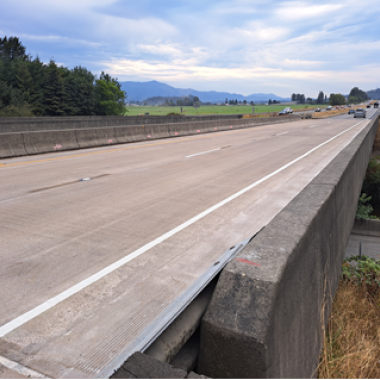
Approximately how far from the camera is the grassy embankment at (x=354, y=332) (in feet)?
9.84

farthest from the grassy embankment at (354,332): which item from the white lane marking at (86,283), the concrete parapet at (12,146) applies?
the concrete parapet at (12,146)

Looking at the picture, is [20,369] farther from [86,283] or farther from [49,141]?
[49,141]

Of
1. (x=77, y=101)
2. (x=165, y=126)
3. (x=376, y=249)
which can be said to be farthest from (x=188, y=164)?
(x=77, y=101)

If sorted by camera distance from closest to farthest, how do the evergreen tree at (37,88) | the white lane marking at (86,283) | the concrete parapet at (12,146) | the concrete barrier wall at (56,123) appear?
the white lane marking at (86,283)
the concrete parapet at (12,146)
the concrete barrier wall at (56,123)
the evergreen tree at (37,88)

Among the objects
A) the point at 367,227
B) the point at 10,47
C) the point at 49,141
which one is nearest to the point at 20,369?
the point at 49,141

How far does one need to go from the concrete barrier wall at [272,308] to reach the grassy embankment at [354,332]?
7.0 inches

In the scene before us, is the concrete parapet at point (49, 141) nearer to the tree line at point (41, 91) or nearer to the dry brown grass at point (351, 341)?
the dry brown grass at point (351, 341)

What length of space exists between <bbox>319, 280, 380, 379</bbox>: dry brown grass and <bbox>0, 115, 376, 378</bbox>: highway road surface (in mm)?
1480

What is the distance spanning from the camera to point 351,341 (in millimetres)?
3553

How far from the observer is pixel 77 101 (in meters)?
70.4

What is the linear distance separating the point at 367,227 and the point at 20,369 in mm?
16473

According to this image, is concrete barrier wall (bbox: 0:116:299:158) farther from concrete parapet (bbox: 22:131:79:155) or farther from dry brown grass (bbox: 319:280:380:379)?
dry brown grass (bbox: 319:280:380:379)

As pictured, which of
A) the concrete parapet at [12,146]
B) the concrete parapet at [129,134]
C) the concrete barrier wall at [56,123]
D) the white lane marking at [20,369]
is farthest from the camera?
the concrete barrier wall at [56,123]

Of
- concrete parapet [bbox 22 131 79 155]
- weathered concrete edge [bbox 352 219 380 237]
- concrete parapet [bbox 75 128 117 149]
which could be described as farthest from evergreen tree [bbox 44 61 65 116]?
weathered concrete edge [bbox 352 219 380 237]
